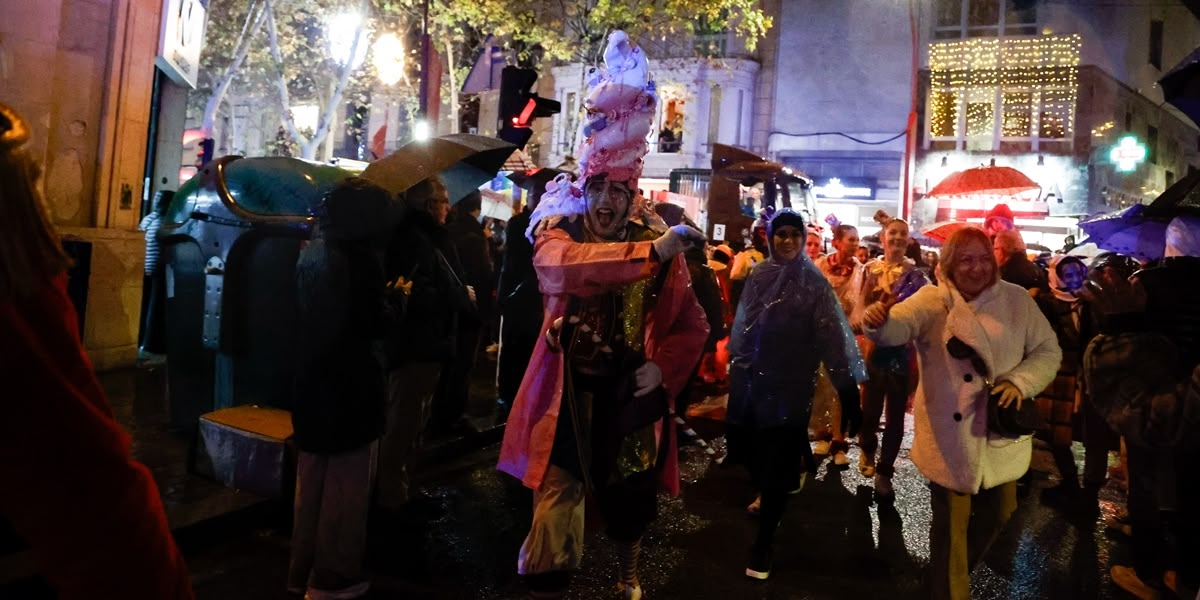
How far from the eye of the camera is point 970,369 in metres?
3.63

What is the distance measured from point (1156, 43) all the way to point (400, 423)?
33.1 metres

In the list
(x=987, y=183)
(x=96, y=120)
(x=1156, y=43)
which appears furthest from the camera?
(x=1156, y=43)

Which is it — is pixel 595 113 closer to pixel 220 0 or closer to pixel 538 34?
pixel 538 34

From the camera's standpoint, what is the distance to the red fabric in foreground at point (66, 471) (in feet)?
5.08

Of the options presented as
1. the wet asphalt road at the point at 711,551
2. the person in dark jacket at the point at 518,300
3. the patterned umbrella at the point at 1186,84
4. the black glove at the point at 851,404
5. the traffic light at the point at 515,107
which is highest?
the traffic light at the point at 515,107

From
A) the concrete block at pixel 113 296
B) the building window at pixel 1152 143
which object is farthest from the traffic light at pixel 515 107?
the building window at pixel 1152 143

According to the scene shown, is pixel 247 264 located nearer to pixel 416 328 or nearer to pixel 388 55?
pixel 416 328

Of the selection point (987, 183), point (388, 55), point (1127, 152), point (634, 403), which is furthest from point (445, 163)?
point (1127, 152)

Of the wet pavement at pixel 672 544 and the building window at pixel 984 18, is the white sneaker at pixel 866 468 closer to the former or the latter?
the wet pavement at pixel 672 544

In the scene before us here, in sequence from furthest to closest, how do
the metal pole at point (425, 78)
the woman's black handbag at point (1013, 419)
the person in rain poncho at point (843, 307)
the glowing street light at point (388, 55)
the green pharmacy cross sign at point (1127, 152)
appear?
the glowing street light at point (388, 55), the green pharmacy cross sign at point (1127, 152), the metal pole at point (425, 78), the person in rain poncho at point (843, 307), the woman's black handbag at point (1013, 419)

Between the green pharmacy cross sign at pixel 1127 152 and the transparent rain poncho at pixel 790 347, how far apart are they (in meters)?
22.0

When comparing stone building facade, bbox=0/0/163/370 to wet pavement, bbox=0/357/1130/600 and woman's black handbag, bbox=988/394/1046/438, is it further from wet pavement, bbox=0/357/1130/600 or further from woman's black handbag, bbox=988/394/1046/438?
woman's black handbag, bbox=988/394/1046/438

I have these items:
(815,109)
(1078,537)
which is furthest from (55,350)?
(815,109)

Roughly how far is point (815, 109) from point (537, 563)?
26.4 m
